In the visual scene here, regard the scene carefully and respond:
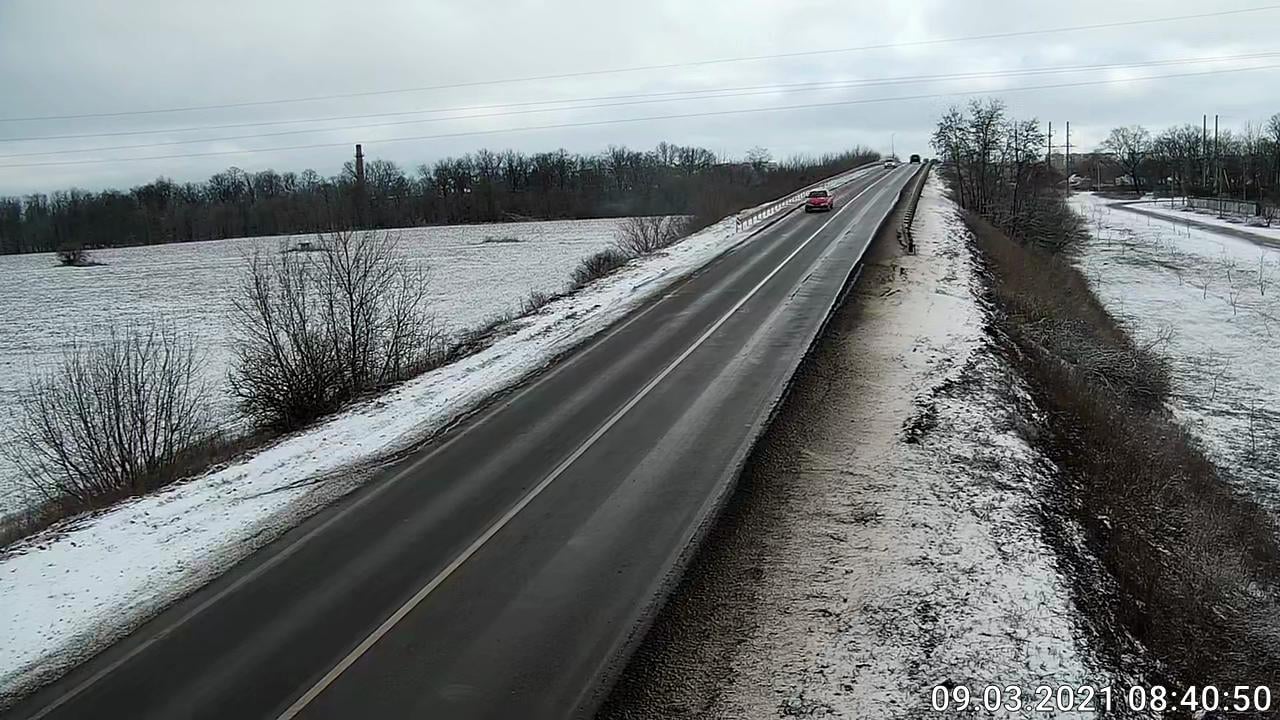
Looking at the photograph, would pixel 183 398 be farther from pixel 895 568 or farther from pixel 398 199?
pixel 398 199

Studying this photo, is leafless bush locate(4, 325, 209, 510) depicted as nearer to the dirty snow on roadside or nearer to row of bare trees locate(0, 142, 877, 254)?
the dirty snow on roadside

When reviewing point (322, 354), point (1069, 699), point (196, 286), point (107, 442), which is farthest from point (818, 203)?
point (1069, 699)

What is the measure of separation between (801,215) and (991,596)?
144 feet

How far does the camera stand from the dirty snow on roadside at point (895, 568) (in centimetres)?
730

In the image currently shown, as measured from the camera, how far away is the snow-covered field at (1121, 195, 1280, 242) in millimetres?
65188

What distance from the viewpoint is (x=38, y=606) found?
9156 millimetres

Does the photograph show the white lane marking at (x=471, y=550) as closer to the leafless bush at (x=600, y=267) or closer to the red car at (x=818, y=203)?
the leafless bush at (x=600, y=267)

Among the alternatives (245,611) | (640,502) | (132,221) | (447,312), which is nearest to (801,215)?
(447,312)

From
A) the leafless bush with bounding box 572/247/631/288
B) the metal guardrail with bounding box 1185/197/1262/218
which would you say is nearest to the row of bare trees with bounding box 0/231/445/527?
the leafless bush with bounding box 572/247/631/288

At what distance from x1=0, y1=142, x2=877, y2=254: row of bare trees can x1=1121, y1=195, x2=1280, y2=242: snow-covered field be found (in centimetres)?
3308

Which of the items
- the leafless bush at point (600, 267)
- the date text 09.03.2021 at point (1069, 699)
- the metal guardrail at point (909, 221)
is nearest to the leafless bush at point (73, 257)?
the leafless bush at point (600, 267)

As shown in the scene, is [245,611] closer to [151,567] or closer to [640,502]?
[151,567]

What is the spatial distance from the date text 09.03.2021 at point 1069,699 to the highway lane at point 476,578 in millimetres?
2759

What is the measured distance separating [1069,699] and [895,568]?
233cm
